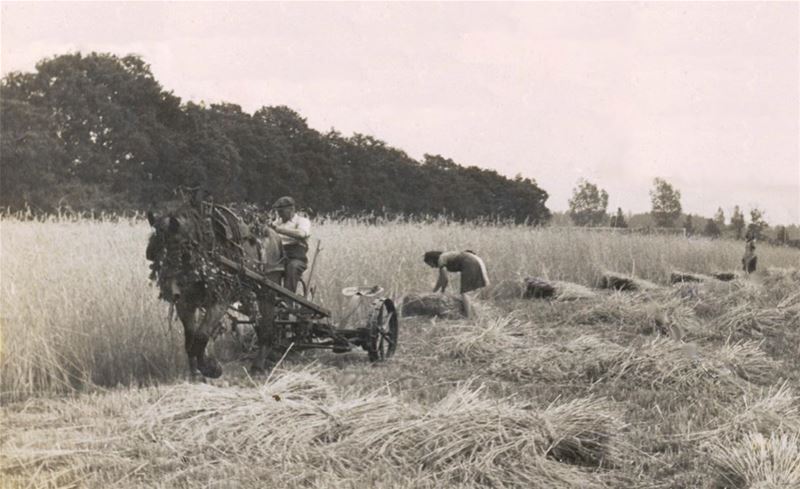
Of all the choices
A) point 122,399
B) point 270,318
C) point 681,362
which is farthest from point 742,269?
point 122,399

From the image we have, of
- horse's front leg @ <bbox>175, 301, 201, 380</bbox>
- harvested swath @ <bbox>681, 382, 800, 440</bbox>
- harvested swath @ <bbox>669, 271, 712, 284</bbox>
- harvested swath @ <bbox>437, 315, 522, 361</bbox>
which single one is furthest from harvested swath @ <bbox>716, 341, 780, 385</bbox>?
harvested swath @ <bbox>669, 271, 712, 284</bbox>

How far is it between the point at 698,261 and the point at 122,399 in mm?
16702

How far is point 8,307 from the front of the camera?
6.50 metres

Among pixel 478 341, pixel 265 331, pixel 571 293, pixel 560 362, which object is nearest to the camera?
pixel 265 331

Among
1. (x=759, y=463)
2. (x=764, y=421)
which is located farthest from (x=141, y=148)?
(x=759, y=463)

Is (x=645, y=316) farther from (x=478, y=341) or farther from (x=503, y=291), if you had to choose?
(x=503, y=291)

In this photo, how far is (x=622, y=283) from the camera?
48.3 feet

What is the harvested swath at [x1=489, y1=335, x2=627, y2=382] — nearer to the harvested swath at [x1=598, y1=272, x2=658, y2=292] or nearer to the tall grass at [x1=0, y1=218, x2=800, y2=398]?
the tall grass at [x1=0, y1=218, x2=800, y2=398]

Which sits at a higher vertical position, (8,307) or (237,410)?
(8,307)

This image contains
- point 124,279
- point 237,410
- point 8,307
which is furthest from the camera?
point 124,279

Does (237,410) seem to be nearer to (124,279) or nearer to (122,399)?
(122,399)

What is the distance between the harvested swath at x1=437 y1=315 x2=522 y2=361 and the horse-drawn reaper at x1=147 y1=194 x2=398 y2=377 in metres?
0.85

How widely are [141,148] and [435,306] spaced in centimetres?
1798

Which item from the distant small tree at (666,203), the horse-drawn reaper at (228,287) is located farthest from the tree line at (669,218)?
the horse-drawn reaper at (228,287)
